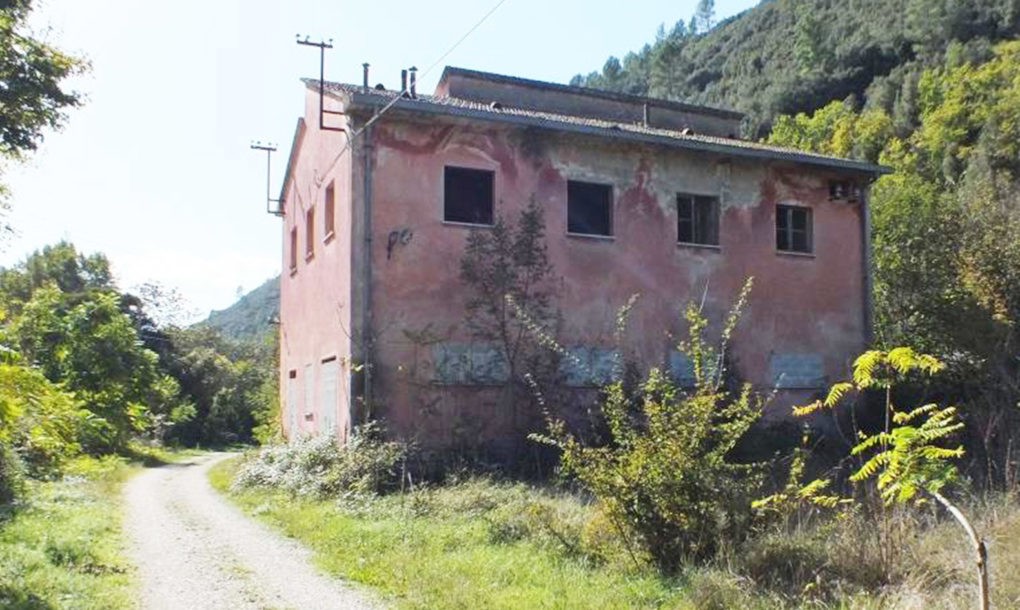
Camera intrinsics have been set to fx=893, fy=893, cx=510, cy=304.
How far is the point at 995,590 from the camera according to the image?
20.1 feet

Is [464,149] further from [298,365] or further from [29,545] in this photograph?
[29,545]

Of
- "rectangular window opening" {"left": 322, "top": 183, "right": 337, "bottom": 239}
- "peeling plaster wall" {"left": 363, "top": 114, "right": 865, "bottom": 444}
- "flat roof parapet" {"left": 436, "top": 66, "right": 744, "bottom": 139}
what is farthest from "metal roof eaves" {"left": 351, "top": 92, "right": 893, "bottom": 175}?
A: "flat roof parapet" {"left": 436, "top": 66, "right": 744, "bottom": 139}

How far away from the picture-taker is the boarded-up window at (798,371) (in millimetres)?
19797

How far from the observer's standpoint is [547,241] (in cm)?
1780

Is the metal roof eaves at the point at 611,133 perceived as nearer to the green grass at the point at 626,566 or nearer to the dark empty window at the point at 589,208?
the dark empty window at the point at 589,208

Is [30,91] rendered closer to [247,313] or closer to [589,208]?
[589,208]

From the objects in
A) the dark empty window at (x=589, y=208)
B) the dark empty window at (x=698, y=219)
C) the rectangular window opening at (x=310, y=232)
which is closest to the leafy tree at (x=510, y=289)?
the dark empty window at (x=589, y=208)

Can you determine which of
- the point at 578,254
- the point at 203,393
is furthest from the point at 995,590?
the point at 203,393

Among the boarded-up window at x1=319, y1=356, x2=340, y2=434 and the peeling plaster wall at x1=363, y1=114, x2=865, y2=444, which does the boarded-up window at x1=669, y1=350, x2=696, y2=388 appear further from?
the boarded-up window at x1=319, y1=356, x2=340, y2=434

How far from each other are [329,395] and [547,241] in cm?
539

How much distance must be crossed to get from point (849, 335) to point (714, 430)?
13881 millimetres

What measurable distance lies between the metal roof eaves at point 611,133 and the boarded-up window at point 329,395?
Answer: 510 cm

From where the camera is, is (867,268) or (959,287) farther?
(867,268)

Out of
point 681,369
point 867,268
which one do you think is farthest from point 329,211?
point 867,268
